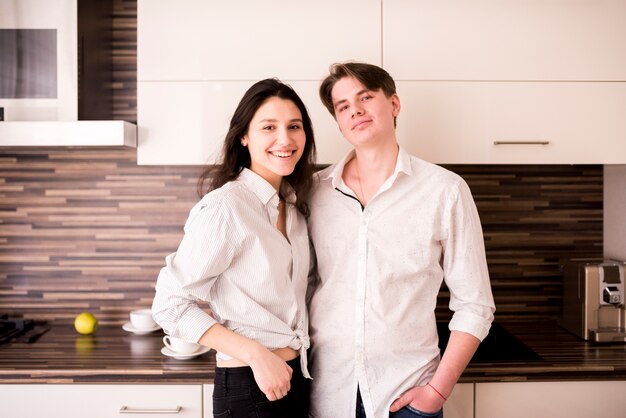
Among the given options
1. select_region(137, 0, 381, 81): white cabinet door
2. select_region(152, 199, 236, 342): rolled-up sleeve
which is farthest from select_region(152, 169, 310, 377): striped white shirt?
select_region(137, 0, 381, 81): white cabinet door

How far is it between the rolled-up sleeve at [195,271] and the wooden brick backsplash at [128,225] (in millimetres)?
919

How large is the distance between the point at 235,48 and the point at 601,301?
1.59m

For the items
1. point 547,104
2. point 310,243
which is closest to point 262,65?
point 310,243

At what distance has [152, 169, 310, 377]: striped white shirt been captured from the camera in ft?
4.12

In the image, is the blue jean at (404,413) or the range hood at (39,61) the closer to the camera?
the blue jean at (404,413)

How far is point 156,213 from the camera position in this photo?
7.12ft

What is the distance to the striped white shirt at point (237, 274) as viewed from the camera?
1.25 metres

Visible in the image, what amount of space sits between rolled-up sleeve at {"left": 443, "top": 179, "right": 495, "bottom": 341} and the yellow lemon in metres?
1.38

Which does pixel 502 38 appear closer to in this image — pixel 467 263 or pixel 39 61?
pixel 467 263

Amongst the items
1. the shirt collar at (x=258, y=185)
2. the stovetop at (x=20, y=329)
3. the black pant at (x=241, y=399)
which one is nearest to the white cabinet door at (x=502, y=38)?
the shirt collar at (x=258, y=185)

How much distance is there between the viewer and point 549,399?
5.38 feet

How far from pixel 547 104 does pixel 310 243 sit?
0.97 m

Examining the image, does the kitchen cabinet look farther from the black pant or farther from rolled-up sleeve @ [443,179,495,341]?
the black pant

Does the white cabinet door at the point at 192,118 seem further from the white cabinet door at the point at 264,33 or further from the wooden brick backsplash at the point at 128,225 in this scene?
the wooden brick backsplash at the point at 128,225
